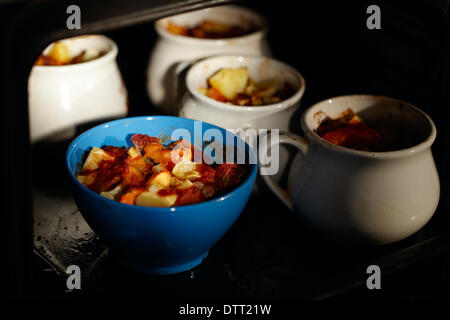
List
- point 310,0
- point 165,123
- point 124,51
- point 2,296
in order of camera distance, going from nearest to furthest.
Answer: point 2,296
point 165,123
point 310,0
point 124,51

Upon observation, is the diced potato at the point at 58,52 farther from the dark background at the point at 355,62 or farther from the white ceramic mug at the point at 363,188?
the white ceramic mug at the point at 363,188

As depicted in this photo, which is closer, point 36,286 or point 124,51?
point 36,286

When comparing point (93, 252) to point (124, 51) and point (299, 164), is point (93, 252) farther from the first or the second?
point (124, 51)

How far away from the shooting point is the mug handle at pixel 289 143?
61cm

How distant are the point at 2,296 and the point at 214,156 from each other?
30 centimetres

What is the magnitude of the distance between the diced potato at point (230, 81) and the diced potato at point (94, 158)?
0.71ft

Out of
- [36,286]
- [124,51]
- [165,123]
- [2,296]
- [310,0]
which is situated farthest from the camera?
[124,51]

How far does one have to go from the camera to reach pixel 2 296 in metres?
0.44

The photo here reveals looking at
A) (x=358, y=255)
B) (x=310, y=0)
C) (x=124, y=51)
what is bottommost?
(x=358, y=255)

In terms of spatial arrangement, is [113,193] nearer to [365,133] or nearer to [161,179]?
[161,179]

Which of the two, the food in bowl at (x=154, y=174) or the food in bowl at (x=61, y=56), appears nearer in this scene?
the food in bowl at (x=154, y=174)

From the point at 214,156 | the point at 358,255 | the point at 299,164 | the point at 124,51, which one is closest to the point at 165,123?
the point at 214,156

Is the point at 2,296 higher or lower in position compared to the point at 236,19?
lower
